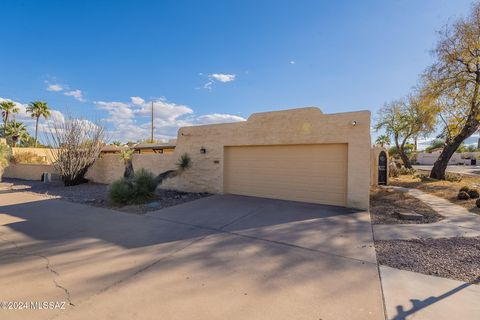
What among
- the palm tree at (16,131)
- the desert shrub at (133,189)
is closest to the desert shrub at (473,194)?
the desert shrub at (133,189)

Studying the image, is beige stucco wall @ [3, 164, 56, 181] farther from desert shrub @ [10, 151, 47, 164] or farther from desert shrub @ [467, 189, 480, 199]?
desert shrub @ [467, 189, 480, 199]

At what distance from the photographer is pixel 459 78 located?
41.1 ft

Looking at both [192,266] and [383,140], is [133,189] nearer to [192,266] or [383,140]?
[192,266]

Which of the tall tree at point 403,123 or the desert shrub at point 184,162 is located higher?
the tall tree at point 403,123

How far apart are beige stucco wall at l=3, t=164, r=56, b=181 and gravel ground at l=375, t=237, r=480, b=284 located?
1910 centimetres

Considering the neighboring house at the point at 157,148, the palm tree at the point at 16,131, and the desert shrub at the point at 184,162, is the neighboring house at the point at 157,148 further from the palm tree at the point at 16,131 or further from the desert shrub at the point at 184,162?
the palm tree at the point at 16,131

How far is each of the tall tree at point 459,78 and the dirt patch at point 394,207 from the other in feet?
23.0

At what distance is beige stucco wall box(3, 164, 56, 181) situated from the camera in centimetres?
1645

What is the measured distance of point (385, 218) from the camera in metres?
6.48

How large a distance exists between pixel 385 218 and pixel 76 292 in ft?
22.7

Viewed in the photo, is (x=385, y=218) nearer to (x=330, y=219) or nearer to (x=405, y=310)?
(x=330, y=219)

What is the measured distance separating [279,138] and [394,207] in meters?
4.42

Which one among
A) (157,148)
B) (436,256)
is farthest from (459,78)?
(157,148)

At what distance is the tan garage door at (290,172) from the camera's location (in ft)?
26.2
